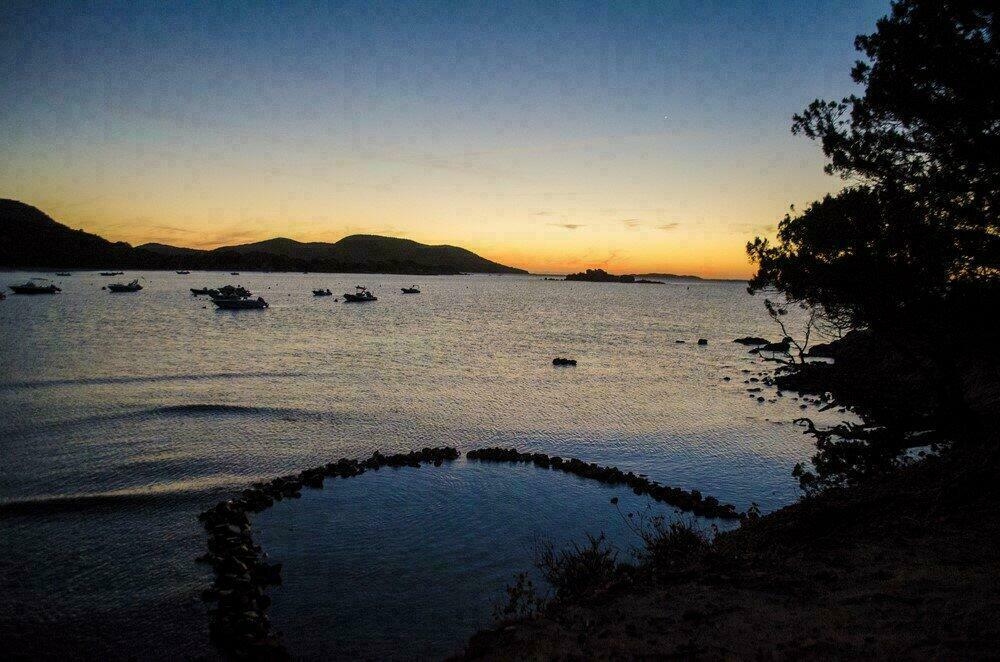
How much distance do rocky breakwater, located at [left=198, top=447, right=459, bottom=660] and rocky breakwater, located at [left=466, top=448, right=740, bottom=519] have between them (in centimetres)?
458

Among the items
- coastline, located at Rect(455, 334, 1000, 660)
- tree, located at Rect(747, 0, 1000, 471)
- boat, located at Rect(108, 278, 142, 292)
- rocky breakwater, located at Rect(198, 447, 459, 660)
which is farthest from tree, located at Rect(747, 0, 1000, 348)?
boat, located at Rect(108, 278, 142, 292)

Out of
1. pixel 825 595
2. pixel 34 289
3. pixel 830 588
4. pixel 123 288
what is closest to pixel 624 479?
pixel 830 588

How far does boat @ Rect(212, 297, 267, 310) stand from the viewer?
8612 cm

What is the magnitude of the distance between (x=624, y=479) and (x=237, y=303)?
81970 mm

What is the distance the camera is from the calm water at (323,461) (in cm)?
1066

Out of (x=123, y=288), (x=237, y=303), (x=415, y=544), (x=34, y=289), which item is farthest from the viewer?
(x=123, y=288)

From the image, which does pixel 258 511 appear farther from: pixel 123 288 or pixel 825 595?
pixel 123 288

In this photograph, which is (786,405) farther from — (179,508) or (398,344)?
(398,344)

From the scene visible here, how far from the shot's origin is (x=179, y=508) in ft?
50.4

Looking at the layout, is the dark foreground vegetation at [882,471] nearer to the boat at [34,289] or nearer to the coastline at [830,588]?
the coastline at [830,588]

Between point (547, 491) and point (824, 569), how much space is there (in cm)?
1016

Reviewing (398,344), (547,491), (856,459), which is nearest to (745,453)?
(547,491)

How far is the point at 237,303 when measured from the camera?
86875 mm

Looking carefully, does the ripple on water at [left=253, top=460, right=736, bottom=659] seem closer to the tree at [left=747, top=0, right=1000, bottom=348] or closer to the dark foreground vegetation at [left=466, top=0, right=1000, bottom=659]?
the dark foreground vegetation at [left=466, top=0, right=1000, bottom=659]
